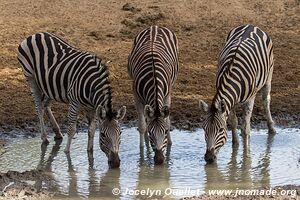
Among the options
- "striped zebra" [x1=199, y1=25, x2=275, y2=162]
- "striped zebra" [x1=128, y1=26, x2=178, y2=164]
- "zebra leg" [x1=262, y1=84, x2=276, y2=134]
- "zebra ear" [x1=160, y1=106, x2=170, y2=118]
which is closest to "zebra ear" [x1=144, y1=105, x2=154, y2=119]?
"striped zebra" [x1=128, y1=26, x2=178, y2=164]

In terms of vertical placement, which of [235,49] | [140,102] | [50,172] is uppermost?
[235,49]

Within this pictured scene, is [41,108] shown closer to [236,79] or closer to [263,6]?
[236,79]

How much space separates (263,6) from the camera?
795 inches

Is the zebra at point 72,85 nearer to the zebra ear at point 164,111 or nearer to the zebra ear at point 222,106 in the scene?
the zebra ear at point 164,111

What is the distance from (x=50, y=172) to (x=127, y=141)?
1.90 m

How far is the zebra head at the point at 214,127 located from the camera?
1067 centimetres

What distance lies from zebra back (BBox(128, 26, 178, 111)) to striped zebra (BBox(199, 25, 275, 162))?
734 mm

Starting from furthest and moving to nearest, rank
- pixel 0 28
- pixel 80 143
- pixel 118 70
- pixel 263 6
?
pixel 263 6 → pixel 0 28 → pixel 118 70 → pixel 80 143

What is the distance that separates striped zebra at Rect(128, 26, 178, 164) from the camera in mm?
10727

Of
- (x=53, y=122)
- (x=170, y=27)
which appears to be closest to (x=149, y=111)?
(x=53, y=122)

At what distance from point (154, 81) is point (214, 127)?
1.16 m

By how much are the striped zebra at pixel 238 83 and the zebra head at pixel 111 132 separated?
1203 mm

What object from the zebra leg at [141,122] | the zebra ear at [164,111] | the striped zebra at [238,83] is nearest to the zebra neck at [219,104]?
the striped zebra at [238,83]

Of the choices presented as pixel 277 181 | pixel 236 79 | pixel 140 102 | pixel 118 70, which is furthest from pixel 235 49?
pixel 118 70
